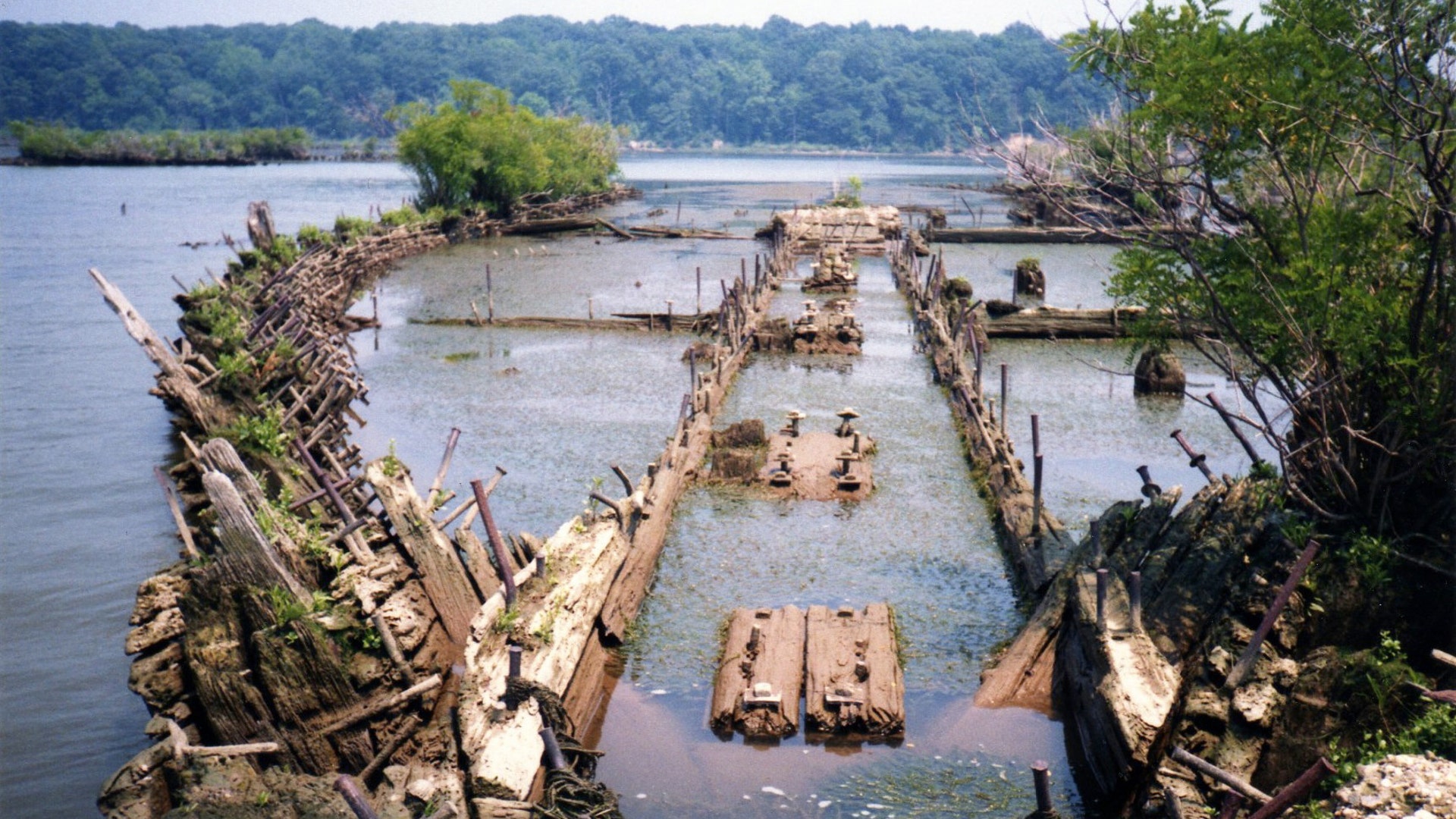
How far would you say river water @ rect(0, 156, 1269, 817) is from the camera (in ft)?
36.1

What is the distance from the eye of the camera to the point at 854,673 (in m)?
11.8

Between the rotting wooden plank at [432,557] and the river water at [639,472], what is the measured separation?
173 centimetres

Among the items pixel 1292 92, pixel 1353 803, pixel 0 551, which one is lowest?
pixel 0 551

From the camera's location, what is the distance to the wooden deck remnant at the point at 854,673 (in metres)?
11.2

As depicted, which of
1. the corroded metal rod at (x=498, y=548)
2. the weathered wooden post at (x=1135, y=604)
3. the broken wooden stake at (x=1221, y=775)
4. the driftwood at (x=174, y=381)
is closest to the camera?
the broken wooden stake at (x=1221, y=775)

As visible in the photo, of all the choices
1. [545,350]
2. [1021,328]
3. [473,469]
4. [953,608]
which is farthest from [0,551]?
[1021,328]

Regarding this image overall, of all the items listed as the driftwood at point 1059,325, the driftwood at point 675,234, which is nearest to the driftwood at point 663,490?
the driftwood at point 1059,325

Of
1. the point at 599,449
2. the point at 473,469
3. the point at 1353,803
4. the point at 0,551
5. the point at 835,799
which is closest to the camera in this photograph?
the point at 1353,803

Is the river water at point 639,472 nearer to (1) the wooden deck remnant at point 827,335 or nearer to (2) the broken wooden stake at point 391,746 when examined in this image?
(1) the wooden deck remnant at point 827,335

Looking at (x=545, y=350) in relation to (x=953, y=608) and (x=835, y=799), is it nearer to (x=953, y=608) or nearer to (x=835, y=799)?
(x=953, y=608)

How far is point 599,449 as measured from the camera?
2142 cm

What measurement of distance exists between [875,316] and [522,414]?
15.8m

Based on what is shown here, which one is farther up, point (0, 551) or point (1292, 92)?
point (1292, 92)

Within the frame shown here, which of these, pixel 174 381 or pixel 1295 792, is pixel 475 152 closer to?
pixel 174 381
